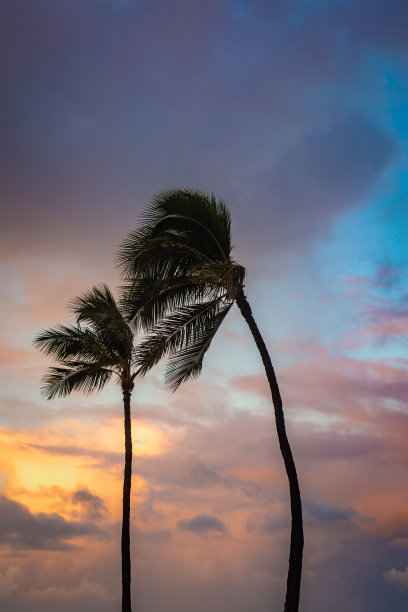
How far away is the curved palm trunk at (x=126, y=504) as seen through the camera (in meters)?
24.0

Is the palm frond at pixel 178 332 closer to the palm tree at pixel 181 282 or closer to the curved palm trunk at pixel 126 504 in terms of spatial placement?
the palm tree at pixel 181 282

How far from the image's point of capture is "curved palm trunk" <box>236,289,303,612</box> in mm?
16688

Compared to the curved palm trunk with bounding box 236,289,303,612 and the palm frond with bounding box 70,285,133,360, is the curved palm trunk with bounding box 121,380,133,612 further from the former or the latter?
the curved palm trunk with bounding box 236,289,303,612

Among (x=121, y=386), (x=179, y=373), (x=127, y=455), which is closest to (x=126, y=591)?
(x=127, y=455)

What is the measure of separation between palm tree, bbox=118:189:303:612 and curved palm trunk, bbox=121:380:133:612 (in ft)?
23.2

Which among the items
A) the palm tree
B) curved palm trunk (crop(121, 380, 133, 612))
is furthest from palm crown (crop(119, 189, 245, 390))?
curved palm trunk (crop(121, 380, 133, 612))

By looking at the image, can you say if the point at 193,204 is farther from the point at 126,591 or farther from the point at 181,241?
the point at 126,591

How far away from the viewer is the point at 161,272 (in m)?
20.0

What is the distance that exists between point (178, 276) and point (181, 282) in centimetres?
32

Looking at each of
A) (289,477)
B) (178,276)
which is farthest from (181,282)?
(289,477)

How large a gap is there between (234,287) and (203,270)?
3.19 ft

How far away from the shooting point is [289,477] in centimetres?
1789

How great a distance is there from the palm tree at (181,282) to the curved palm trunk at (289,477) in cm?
3

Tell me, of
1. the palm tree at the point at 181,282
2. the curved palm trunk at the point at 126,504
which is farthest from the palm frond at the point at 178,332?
the curved palm trunk at the point at 126,504
